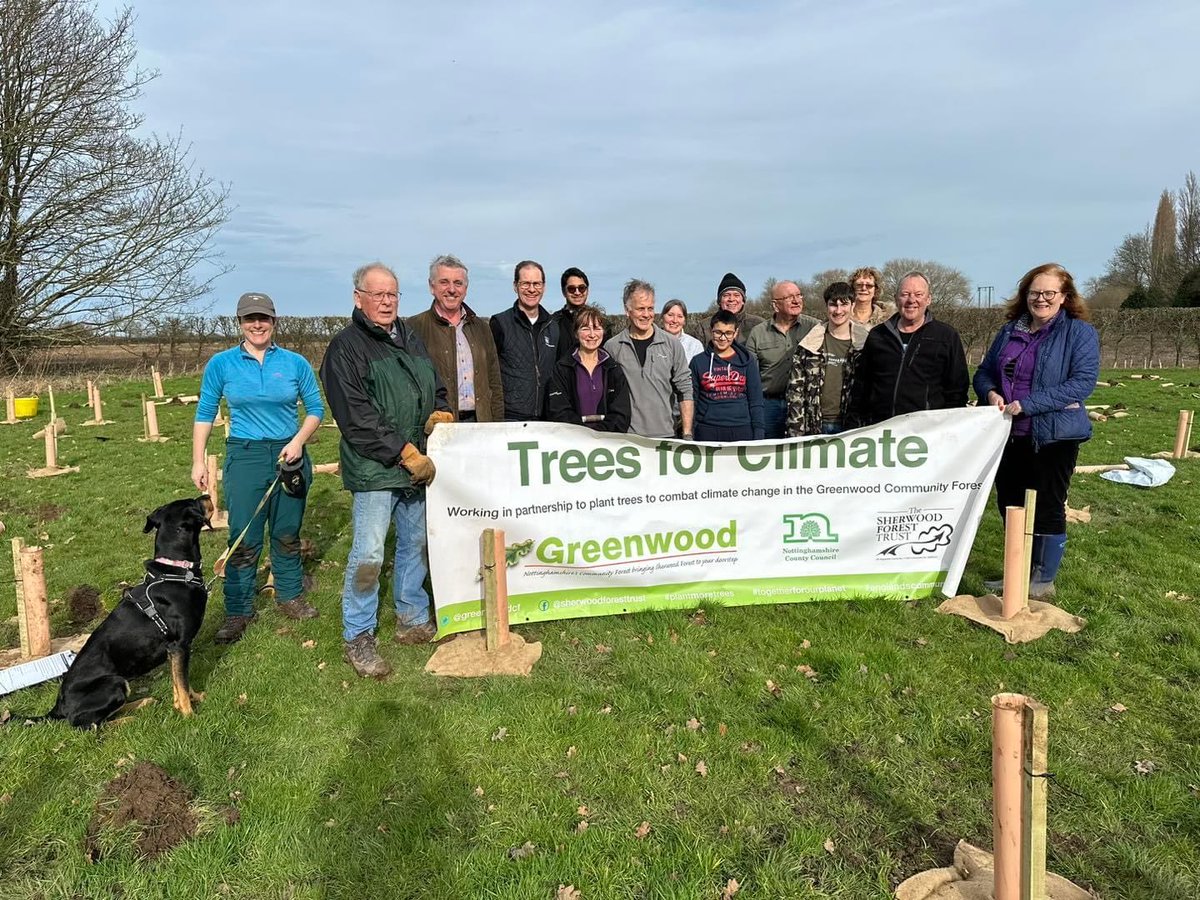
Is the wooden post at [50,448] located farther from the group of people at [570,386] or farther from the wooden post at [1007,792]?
the wooden post at [1007,792]

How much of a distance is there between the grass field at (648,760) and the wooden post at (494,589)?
0.92 ft

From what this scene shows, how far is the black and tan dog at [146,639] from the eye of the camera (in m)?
3.80

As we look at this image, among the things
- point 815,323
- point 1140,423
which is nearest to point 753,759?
point 815,323

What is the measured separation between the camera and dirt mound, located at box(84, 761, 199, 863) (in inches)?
117

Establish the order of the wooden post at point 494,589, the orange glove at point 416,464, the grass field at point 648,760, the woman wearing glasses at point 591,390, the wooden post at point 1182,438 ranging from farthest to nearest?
the wooden post at point 1182,438, the woman wearing glasses at point 591,390, the wooden post at point 494,589, the orange glove at point 416,464, the grass field at point 648,760

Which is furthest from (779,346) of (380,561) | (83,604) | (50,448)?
(50,448)

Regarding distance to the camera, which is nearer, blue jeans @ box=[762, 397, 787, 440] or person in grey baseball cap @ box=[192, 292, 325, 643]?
person in grey baseball cap @ box=[192, 292, 325, 643]

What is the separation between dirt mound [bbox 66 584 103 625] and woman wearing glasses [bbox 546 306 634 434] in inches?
170

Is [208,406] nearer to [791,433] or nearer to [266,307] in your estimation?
[266,307]

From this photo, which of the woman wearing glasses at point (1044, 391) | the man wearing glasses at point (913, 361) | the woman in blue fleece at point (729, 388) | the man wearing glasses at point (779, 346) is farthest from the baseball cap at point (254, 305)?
the woman wearing glasses at point (1044, 391)

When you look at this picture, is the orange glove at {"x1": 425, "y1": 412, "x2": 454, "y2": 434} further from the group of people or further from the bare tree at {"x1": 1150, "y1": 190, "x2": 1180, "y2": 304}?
the bare tree at {"x1": 1150, "y1": 190, "x2": 1180, "y2": 304}

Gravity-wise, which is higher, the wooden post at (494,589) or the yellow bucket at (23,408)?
the yellow bucket at (23,408)

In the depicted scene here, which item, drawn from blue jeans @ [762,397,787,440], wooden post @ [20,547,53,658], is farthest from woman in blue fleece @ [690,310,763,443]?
wooden post @ [20,547,53,658]

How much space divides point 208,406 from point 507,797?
3408 mm
